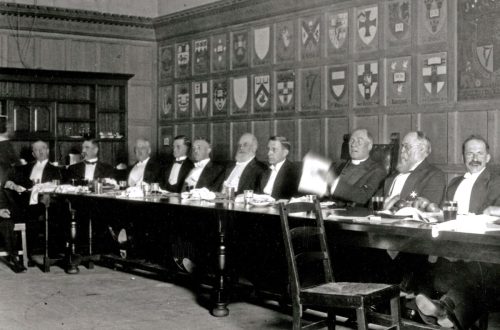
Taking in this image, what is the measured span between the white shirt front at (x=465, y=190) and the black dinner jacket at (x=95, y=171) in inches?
199

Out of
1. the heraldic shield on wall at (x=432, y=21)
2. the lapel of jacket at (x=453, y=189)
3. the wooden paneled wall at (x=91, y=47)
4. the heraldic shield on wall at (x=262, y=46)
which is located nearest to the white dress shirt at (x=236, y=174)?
the heraldic shield on wall at (x=262, y=46)

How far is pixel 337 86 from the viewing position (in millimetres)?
7852

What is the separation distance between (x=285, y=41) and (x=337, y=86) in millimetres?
1062

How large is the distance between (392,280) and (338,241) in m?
0.54

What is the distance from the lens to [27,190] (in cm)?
809

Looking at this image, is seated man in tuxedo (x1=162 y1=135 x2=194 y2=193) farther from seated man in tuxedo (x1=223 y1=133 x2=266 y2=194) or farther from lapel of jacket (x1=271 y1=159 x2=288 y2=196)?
lapel of jacket (x1=271 y1=159 x2=288 y2=196)

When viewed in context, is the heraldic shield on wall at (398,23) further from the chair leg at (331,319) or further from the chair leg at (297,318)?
the chair leg at (297,318)

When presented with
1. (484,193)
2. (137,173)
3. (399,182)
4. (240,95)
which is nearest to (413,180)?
(399,182)

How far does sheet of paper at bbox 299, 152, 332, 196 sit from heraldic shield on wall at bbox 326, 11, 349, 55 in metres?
1.22

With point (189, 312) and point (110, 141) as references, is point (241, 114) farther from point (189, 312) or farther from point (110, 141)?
point (189, 312)

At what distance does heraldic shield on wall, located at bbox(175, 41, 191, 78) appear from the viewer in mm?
10062

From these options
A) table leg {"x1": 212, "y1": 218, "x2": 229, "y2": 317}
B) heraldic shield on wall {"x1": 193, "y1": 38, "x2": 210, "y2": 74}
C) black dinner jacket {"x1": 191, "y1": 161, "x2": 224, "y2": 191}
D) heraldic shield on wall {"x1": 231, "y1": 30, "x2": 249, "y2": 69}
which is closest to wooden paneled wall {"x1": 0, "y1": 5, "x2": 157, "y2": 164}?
heraldic shield on wall {"x1": 193, "y1": 38, "x2": 210, "y2": 74}

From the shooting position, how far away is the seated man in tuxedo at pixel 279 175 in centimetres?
707

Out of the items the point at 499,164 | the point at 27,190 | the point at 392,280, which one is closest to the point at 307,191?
the point at 499,164
